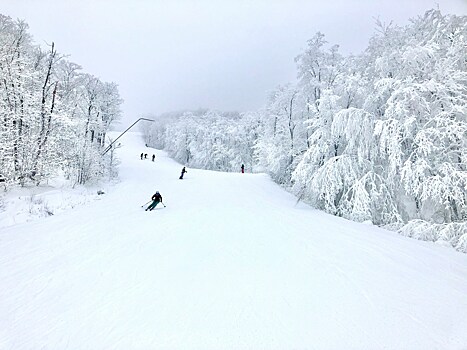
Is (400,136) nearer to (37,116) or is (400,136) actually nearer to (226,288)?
(226,288)

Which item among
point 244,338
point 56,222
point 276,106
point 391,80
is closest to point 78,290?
point 244,338

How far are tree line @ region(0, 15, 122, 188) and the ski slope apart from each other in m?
7.74

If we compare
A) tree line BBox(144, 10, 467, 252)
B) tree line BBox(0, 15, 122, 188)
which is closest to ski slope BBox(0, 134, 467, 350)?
tree line BBox(144, 10, 467, 252)

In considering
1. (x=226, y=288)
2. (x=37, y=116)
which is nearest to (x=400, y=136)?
(x=226, y=288)

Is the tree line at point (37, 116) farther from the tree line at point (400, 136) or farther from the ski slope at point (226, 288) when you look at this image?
the tree line at point (400, 136)

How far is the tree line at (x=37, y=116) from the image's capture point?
47.0 feet

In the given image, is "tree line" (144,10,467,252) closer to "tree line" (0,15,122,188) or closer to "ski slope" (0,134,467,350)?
"ski slope" (0,134,467,350)

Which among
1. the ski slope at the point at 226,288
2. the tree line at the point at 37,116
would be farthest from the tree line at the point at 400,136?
the tree line at the point at 37,116

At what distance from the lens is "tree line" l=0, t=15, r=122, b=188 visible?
1433 centimetres

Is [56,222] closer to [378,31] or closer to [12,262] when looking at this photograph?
[12,262]

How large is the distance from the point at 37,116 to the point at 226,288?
17.5 metres

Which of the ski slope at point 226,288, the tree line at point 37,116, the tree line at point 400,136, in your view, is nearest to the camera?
the ski slope at point 226,288

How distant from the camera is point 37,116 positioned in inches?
622

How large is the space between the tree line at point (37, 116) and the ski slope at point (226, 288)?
774 centimetres
